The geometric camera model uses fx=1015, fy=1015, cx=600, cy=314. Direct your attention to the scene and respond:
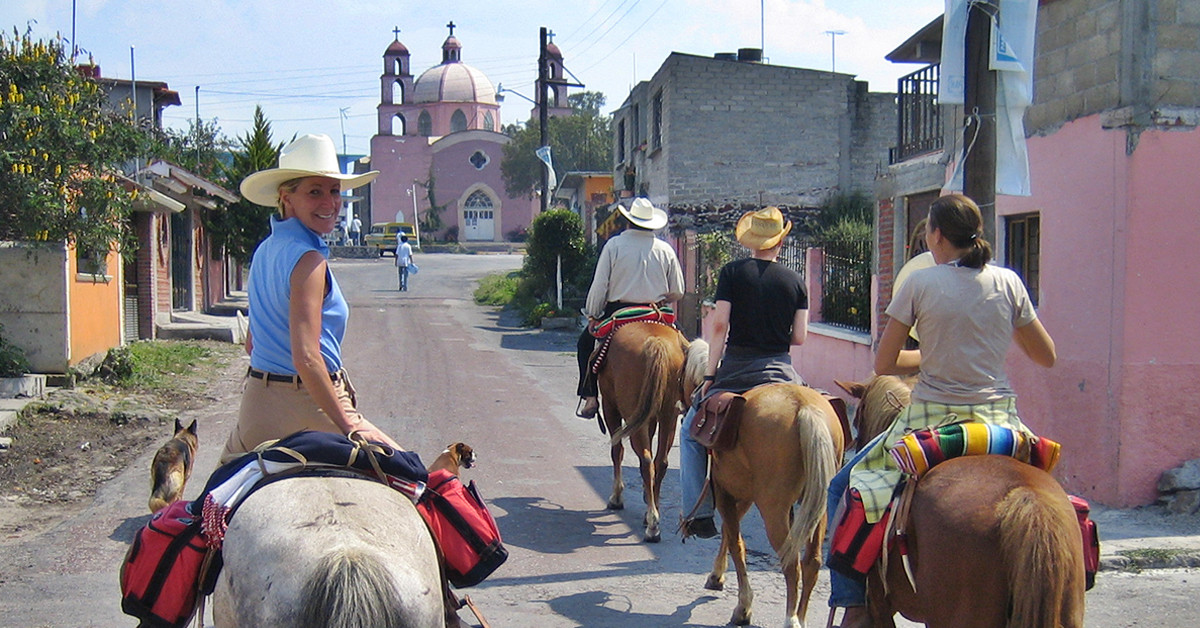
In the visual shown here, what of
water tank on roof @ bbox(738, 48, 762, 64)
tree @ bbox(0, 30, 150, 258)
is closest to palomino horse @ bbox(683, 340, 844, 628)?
tree @ bbox(0, 30, 150, 258)

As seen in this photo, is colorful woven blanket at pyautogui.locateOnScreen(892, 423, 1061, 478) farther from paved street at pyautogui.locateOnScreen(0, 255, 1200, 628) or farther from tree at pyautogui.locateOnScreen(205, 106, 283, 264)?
tree at pyautogui.locateOnScreen(205, 106, 283, 264)

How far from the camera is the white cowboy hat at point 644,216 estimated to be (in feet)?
25.9

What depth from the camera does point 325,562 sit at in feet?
8.69

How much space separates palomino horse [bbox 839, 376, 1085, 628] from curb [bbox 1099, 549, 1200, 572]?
3476mm

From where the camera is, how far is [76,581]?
229 inches

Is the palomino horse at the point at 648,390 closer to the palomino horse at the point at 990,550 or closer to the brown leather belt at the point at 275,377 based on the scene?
the palomino horse at the point at 990,550

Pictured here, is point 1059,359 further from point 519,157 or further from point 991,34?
point 519,157

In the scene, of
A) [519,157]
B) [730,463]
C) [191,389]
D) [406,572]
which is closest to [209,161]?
[191,389]

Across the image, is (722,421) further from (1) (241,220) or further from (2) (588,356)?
(1) (241,220)

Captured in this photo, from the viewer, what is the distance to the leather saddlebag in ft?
17.1

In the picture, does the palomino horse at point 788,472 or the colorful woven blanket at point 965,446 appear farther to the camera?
the palomino horse at point 788,472

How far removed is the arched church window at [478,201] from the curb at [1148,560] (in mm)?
64669

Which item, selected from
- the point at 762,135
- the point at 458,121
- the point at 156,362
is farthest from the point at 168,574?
the point at 458,121

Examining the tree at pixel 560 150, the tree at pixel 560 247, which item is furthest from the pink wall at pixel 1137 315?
the tree at pixel 560 150
